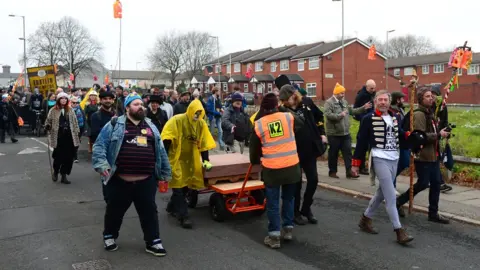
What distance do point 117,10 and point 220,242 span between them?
15308 mm

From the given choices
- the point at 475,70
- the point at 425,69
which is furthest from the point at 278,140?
the point at 425,69

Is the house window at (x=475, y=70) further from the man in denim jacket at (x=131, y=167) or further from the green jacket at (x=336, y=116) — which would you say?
the man in denim jacket at (x=131, y=167)

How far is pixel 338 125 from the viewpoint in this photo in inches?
391

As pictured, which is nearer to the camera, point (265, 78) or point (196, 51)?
point (265, 78)

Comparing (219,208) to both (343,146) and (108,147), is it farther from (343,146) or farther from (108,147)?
(343,146)

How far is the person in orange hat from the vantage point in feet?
31.8

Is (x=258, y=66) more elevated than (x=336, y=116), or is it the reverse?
(x=258, y=66)

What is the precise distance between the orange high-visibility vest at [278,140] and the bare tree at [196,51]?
280ft

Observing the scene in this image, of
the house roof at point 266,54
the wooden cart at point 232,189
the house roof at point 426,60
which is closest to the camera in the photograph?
the wooden cart at point 232,189

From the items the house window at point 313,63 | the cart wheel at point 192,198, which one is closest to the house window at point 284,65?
the house window at point 313,63

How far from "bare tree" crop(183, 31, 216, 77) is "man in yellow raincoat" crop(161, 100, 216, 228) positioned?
276ft

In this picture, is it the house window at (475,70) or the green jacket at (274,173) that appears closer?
the green jacket at (274,173)

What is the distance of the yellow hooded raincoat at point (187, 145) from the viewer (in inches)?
258

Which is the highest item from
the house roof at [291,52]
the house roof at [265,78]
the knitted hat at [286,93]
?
the house roof at [291,52]
